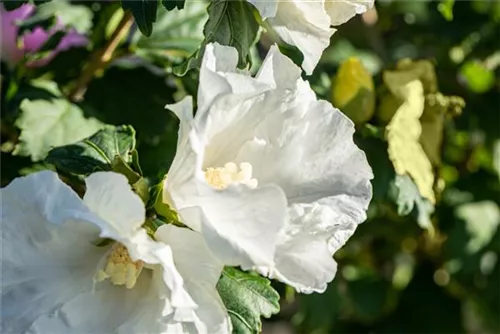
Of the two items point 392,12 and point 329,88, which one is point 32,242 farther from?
point 392,12

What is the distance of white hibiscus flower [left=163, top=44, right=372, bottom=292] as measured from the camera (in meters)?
0.82

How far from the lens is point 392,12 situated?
191cm

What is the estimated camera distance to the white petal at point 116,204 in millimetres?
821

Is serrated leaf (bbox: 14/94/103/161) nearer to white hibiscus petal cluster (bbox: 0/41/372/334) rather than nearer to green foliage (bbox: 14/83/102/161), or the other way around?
green foliage (bbox: 14/83/102/161)

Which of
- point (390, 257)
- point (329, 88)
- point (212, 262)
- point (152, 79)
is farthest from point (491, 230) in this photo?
point (212, 262)

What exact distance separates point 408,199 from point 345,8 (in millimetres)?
317

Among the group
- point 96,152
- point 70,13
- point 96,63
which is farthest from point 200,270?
point 70,13

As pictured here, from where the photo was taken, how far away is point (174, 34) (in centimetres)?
141

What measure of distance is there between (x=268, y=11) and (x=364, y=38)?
1.04 metres

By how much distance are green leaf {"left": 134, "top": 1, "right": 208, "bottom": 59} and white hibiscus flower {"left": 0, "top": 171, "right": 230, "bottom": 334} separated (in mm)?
514

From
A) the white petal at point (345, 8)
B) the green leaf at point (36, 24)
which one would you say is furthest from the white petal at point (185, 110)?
the green leaf at point (36, 24)

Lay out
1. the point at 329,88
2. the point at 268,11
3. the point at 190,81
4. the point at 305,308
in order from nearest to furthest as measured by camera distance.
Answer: the point at 268,11 → the point at 190,81 → the point at 329,88 → the point at 305,308

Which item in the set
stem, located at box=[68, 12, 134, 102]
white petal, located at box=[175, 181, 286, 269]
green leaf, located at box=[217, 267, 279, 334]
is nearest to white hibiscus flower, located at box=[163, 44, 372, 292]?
white petal, located at box=[175, 181, 286, 269]

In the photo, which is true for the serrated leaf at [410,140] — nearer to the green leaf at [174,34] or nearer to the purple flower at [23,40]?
the green leaf at [174,34]
